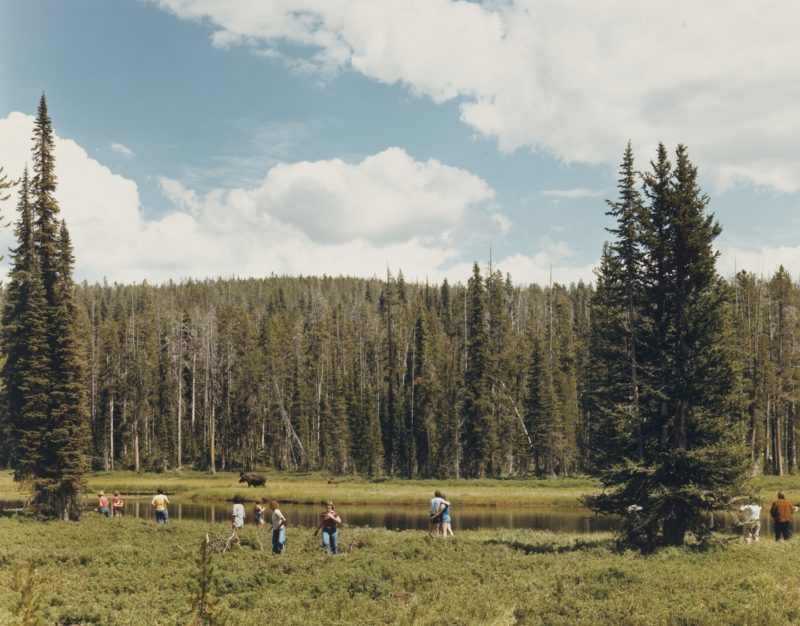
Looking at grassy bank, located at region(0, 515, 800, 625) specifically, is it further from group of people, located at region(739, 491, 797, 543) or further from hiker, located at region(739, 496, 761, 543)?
group of people, located at region(739, 491, 797, 543)

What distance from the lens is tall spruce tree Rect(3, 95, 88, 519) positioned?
34156mm

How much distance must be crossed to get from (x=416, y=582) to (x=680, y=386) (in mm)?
11903

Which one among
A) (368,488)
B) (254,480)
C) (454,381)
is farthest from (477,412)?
(254,480)

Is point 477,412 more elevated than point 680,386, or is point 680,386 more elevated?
point 680,386

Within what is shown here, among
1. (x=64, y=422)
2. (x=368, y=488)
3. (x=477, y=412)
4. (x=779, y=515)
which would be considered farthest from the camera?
(x=477, y=412)

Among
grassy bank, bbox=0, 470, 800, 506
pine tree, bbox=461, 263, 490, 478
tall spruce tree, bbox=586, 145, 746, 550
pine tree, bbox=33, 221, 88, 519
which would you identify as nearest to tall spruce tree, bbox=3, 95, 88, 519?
pine tree, bbox=33, 221, 88, 519

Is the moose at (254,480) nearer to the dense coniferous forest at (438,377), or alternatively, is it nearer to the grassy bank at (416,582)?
the dense coniferous forest at (438,377)

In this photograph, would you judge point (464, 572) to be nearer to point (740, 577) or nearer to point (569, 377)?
point (740, 577)

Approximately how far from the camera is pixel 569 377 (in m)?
92.4

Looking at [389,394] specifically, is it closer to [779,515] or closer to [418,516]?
[418,516]

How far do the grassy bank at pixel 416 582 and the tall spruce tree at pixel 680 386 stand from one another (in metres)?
1.72

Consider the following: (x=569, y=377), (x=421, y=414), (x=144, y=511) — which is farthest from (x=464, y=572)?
(x=569, y=377)

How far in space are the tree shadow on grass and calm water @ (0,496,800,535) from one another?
9422 millimetres

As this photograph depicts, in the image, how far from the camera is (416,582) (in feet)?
61.5
